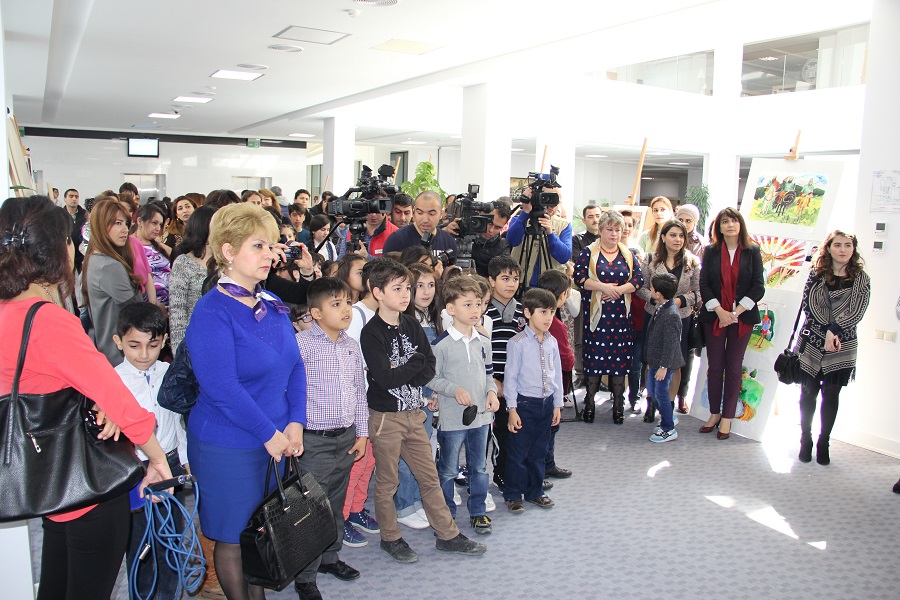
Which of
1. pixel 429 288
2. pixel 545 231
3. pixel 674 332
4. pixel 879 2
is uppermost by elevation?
pixel 879 2

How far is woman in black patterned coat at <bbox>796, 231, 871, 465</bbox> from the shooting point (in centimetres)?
461

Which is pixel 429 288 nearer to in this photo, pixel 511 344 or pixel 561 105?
pixel 511 344

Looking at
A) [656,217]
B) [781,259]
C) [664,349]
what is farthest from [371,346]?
[656,217]

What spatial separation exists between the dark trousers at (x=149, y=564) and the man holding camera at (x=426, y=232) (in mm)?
2345

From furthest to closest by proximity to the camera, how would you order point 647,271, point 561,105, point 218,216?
point 561,105 < point 647,271 < point 218,216

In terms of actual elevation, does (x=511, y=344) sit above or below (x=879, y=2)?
below

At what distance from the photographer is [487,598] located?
296 cm

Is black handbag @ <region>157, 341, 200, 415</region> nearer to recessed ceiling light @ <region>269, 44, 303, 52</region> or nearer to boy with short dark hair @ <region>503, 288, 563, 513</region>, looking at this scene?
boy with short dark hair @ <region>503, 288, 563, 513</region>

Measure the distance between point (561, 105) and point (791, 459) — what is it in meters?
6.92

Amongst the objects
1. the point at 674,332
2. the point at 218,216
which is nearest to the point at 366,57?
the point at 674,332

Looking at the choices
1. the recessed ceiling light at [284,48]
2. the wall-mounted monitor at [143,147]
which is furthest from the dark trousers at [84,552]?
the wall-mounted monitor at [143,147]

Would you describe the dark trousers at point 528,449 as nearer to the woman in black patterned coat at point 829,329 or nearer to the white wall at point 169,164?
the woman in black patterned coat at point 829,329

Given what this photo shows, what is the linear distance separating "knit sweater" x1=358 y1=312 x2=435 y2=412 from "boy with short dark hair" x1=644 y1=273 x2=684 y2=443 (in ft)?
8.11

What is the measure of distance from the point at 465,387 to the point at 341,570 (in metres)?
1.01
